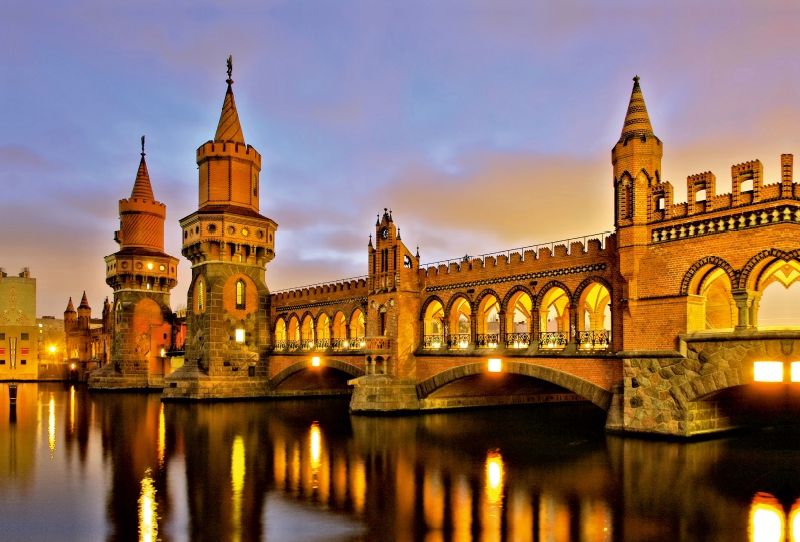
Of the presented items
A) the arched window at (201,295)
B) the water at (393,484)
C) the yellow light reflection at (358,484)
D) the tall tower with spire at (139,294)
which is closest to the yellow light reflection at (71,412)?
the water at (393,484)

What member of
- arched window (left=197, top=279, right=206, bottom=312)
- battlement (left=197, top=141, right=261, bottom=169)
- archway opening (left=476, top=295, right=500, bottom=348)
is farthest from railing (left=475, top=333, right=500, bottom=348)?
battlement (left=197, top=141, right=261, bottom=169)

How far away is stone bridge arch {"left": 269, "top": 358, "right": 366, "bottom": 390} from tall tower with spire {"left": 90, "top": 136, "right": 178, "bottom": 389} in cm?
1488

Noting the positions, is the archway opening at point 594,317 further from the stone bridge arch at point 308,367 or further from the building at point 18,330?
Answer: the building at point 18,330

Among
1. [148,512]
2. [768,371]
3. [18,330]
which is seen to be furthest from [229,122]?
[18,330]

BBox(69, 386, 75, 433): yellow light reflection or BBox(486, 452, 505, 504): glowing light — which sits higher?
BBox(486, 452, 505, 504): glowing light

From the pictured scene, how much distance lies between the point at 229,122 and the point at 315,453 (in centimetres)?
2996

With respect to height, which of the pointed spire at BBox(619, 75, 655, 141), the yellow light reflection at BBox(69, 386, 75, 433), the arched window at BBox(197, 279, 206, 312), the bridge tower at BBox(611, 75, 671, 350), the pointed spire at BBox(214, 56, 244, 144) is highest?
the pointed spire at BBox(214, 56, 244, 144)

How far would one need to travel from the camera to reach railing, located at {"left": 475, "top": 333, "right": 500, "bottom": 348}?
2809 cm

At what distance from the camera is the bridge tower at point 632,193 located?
21469 millimetres

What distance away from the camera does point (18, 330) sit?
72.2 meters

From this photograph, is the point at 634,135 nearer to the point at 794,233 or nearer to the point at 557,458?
the point at 794,233

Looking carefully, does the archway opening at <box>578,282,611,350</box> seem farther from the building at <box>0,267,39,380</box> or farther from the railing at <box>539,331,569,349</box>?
the building at <box>0,267,39,380</box>

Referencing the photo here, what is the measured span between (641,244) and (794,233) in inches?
180

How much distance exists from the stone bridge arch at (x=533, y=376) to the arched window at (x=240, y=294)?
15781mm
